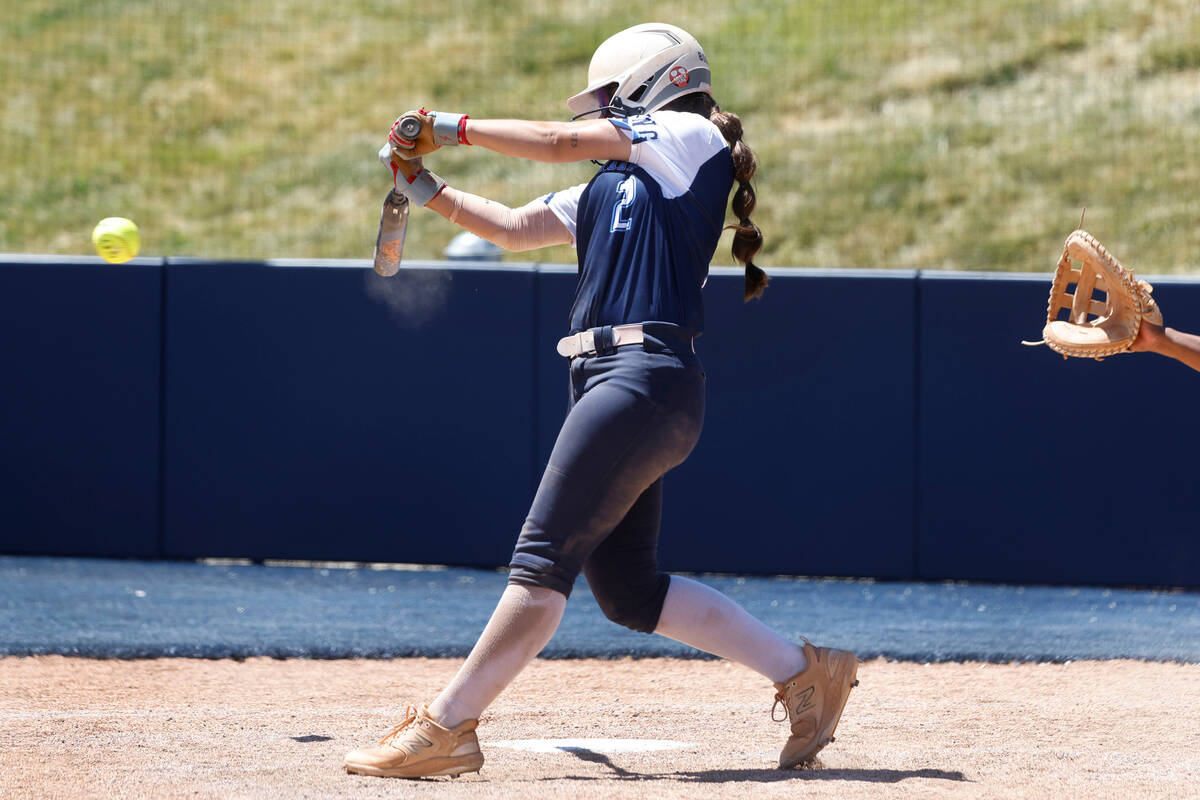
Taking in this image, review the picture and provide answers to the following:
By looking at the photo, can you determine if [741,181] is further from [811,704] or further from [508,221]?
[811,704]

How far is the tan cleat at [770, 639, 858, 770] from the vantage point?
11.6 ft

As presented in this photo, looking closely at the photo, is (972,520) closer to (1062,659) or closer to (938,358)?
(938,358)

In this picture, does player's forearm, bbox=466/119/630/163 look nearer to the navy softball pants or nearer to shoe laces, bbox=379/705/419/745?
the navy softball pants

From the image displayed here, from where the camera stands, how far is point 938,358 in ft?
22.3

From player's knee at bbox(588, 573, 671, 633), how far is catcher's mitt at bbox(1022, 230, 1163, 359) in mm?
1076

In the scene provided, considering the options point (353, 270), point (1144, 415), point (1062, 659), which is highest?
point (353, 270)

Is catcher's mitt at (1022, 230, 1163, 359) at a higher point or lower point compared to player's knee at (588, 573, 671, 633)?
higher

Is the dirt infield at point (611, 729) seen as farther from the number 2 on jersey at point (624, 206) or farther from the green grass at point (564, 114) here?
the green grass at point (564, 114)

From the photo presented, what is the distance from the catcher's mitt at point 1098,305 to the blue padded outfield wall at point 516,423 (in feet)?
12.4

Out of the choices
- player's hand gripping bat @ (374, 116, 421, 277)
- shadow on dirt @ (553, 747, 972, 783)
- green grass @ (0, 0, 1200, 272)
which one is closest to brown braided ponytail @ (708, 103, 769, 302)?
player's hand gripping bat @ (374, 116, 421, 277)

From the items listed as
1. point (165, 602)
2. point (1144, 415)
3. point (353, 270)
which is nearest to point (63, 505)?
point (165, 602)

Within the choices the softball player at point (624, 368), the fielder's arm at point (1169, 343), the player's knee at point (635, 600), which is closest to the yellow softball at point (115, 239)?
the softball player at point (624, 368)

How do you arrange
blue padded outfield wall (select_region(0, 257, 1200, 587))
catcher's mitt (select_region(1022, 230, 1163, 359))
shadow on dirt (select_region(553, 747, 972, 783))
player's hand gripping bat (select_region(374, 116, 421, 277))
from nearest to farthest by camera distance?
catcher's mitt (select_region(1022, 230, 1163, 359)) → shadow on dirt (select_region(553, 747, 972, 783)) → player's hand gripping bat (select_region(374, 116, 421, 277)) → blue padded outfield wall (select_region(0, 257, 1200, 587))

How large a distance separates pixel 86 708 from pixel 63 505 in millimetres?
3137
